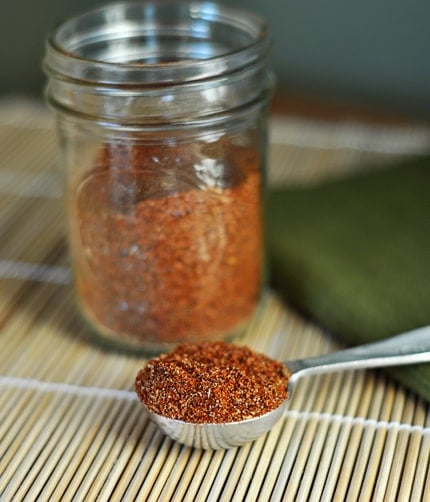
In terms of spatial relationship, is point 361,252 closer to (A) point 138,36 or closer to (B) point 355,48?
(A) point 138,36

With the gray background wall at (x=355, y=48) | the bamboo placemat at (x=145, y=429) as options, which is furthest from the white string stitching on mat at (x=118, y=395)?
the gray background wall at (x=355, y=48)

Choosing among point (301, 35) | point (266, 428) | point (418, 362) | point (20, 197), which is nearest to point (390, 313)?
point (418, 362)

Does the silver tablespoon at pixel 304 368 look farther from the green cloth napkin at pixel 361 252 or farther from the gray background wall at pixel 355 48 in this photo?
the gray background wall at pixel 355 48

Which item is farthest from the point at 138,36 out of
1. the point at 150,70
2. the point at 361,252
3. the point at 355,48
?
the point at 355,48

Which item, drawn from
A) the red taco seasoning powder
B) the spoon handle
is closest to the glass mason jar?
the red taco seasoning powder

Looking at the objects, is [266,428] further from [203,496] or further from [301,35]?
[301,35]
